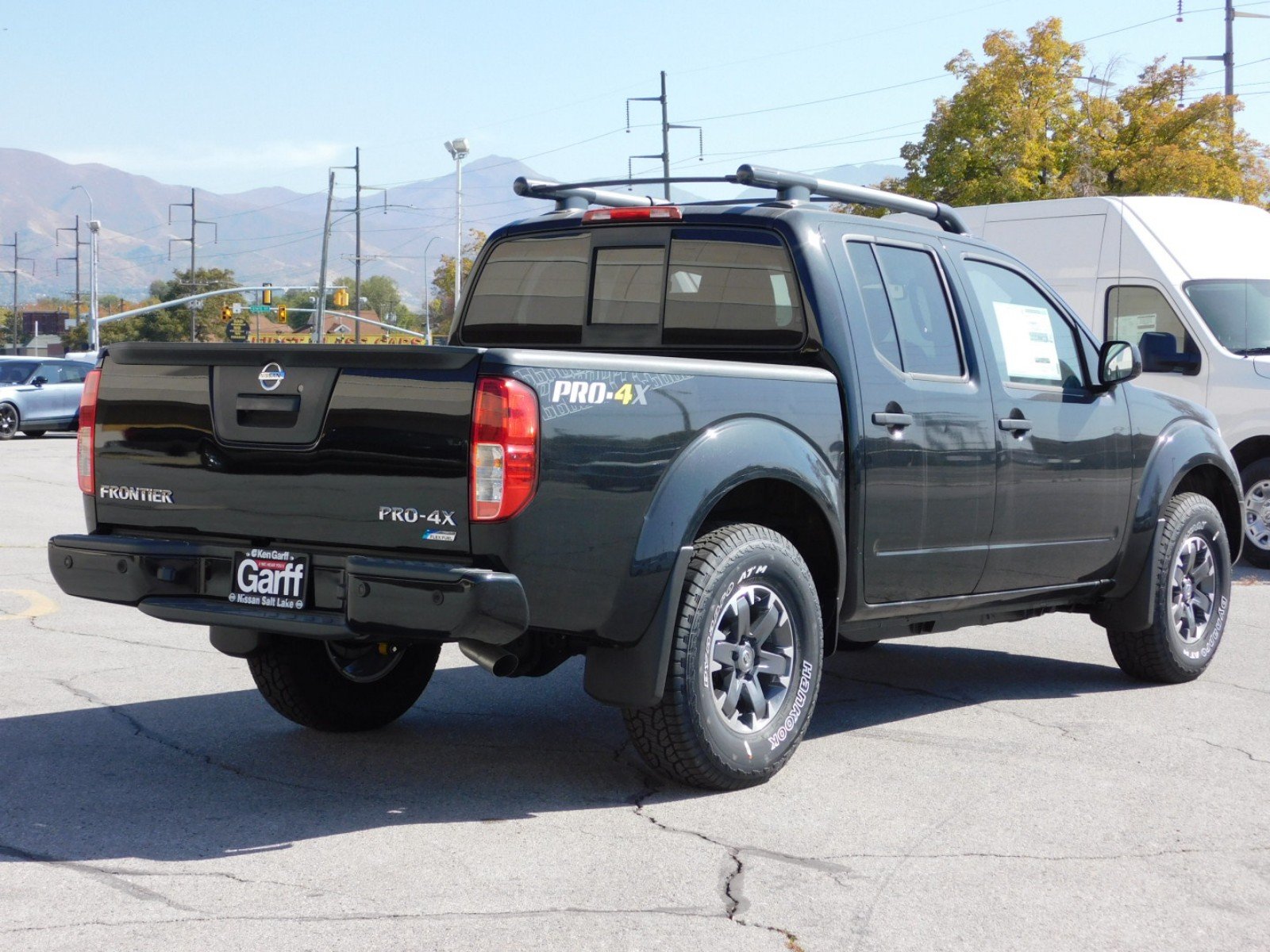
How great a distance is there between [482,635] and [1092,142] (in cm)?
3169

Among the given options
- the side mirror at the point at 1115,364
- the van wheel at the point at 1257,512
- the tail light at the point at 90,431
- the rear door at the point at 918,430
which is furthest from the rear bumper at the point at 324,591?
the van wheel at the point at 1257,512

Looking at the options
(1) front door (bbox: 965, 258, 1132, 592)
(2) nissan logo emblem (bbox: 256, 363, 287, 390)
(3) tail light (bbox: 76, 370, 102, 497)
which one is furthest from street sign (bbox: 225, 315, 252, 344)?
(1) front door (bbox: 965, 258, 1132, 592)

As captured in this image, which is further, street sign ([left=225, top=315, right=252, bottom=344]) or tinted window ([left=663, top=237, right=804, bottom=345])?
street sign ([left=225, top=315, right=252, bottom=344])

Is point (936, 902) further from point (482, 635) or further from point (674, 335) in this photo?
point (674, 335)

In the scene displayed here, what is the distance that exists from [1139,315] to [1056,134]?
22517 millimetres

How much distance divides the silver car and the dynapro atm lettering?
1068 inches

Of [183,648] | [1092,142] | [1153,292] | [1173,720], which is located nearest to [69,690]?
[183,648]

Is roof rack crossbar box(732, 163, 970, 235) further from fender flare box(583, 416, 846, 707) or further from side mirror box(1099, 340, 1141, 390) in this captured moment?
fender flare box(583, 416, 846, 707)

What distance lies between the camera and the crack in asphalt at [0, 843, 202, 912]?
4.03 m

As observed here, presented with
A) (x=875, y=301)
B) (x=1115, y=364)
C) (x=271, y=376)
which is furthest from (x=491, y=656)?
(x=1115, y=364)

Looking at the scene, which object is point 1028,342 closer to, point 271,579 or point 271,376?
point 271,376

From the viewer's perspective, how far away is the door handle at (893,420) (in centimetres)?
580

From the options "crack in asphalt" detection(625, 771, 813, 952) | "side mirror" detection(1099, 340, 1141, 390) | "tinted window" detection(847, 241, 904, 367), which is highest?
"tinted window" detection(847, 241, 904, 367)

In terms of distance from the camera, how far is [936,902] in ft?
13.5
